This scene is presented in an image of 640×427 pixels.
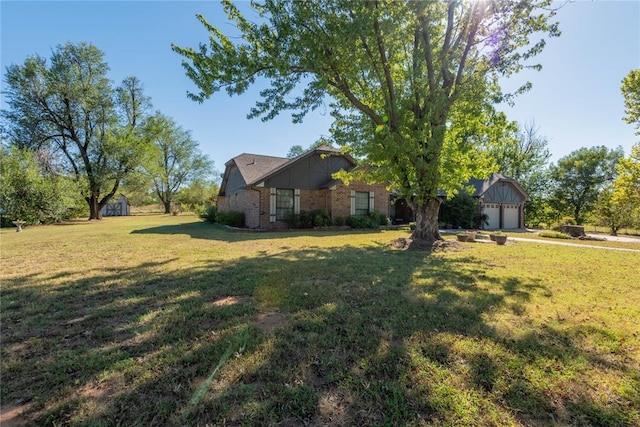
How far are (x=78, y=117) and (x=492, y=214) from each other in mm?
37284

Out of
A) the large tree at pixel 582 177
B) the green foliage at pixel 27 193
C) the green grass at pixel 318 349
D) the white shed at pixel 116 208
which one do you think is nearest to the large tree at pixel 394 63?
the green grass at pixel 318 349

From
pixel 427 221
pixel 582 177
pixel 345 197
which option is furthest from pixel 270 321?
pixel 582 177

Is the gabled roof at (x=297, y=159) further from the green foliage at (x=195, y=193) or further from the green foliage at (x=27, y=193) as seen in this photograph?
the green foliage at (x=195, y=193)

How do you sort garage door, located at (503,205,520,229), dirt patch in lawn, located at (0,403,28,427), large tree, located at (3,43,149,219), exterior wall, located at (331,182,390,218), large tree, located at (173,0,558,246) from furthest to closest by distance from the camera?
1. large tree, located at (3,43,149,219)
2. garage door, located at (503,205,520,229)
3. exterior wall, located at (331,182,390,218)
4. large tree, located at (173,0,558,246)
5. dirt patch in lawn, located at (0,403,28,427)

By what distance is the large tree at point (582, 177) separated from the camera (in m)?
30.5

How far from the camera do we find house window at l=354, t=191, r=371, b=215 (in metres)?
17.6

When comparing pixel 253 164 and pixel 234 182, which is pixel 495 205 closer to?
pixel 253 164

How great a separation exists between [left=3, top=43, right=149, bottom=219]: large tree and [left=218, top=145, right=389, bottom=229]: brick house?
15797mm

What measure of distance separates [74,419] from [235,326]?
1533 millimetres

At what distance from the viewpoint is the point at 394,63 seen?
1000cm

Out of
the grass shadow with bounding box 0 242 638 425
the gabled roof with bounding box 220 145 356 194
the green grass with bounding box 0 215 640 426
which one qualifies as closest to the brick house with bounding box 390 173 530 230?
the gabled roof with bounding box 220 145 356 194

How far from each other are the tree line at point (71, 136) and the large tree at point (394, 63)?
20.5m

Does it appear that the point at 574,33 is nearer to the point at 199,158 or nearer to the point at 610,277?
the point at 610,277

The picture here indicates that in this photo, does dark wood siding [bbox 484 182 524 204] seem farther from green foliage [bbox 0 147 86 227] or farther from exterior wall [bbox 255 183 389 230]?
green foliage [bbox 0 147 86 227]
